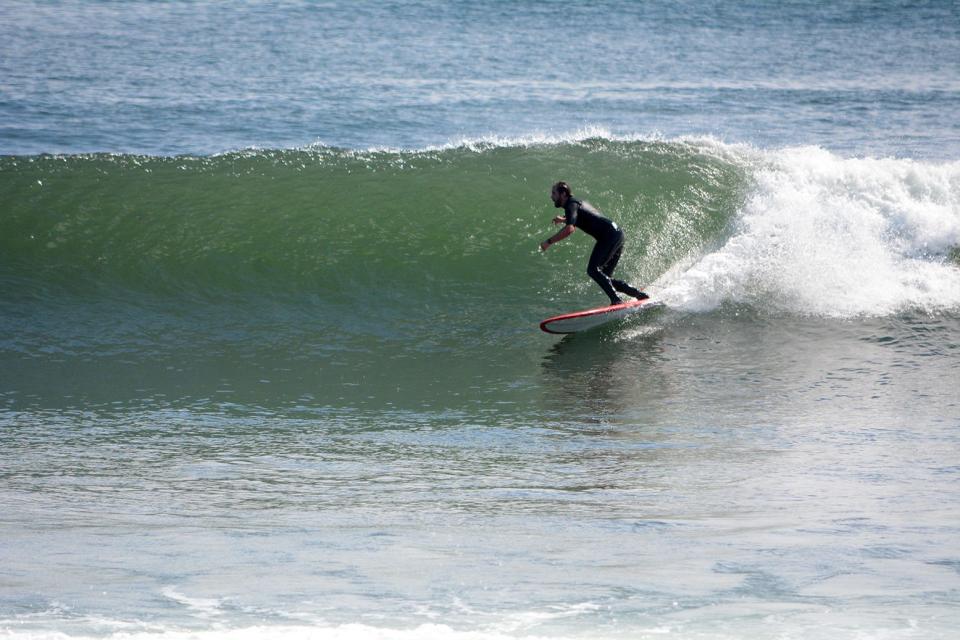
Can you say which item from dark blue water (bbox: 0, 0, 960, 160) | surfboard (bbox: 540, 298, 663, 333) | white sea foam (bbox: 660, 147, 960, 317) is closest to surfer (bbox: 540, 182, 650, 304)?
surfboard (bbox: 540, 298, 663, 333)

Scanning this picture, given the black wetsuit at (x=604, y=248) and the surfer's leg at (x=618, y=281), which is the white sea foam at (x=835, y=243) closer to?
the surfer's leg at (x=618, y=281)

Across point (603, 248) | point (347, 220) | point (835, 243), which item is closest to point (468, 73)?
point (347, 220)

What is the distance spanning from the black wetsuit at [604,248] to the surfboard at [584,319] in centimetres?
11

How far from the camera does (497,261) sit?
1125cm

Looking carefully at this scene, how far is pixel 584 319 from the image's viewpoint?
30.8ft

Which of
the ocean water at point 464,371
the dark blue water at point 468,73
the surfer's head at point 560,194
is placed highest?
the dark blue water at point 468,73

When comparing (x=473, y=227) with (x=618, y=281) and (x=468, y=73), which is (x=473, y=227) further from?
(x=468, y=73)

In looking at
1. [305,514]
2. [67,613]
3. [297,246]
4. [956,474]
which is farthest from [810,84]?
[67,613]

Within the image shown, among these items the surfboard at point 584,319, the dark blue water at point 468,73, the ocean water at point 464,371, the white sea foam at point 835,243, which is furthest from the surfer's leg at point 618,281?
the dark blue water at point 468,73

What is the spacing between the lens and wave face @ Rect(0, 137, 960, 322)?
10.4m

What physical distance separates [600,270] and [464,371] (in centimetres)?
199

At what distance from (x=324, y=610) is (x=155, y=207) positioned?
9093 mm

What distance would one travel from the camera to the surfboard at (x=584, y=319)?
931 cm

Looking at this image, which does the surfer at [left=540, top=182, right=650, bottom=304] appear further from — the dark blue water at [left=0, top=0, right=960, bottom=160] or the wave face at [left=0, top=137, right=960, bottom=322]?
the dark blue water at [left=0, top=0, right=960, bottom=160]
